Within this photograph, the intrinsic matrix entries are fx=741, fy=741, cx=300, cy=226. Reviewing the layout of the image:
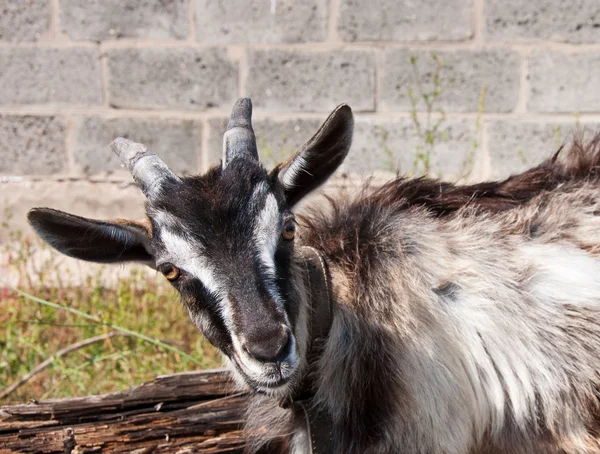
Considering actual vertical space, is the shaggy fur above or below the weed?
above

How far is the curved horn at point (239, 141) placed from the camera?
2.71 meters

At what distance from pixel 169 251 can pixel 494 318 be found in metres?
A: 1.29

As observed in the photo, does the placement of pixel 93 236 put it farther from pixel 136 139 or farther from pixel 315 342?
pixel 136 139

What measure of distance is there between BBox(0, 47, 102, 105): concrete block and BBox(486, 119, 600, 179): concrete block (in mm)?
3035

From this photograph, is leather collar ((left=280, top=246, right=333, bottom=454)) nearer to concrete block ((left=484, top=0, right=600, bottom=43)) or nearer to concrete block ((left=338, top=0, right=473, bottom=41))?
concrete block ((left=338, top=0, right=473, bottom=41))

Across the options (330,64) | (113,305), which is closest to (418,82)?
(330,64)

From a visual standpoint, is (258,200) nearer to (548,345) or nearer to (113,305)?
(548,345)

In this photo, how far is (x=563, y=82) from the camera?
5.43m

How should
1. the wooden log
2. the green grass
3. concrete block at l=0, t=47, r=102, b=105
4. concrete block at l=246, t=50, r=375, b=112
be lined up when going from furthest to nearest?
concrete block at l=0, t=47, r=102, b=105 → concrete block at l=246, t=50, r=375, b=112 → the green grass → the wooden log

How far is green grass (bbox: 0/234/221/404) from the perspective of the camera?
13.5 ft

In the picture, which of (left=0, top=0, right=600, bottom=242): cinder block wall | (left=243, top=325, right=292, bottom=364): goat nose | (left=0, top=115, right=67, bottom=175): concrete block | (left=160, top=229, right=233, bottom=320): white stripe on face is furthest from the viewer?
(left=0, top=115, right=67, bottom=175): concrete block

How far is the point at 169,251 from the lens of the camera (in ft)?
8.33

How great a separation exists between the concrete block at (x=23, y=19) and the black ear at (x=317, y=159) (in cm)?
360

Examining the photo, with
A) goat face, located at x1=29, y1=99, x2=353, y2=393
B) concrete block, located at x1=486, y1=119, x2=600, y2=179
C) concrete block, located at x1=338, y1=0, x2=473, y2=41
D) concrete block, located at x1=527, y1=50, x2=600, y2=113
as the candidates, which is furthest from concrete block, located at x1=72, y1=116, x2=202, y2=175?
goat face, located at x1=29, y1=99, x2=353, y2=393
